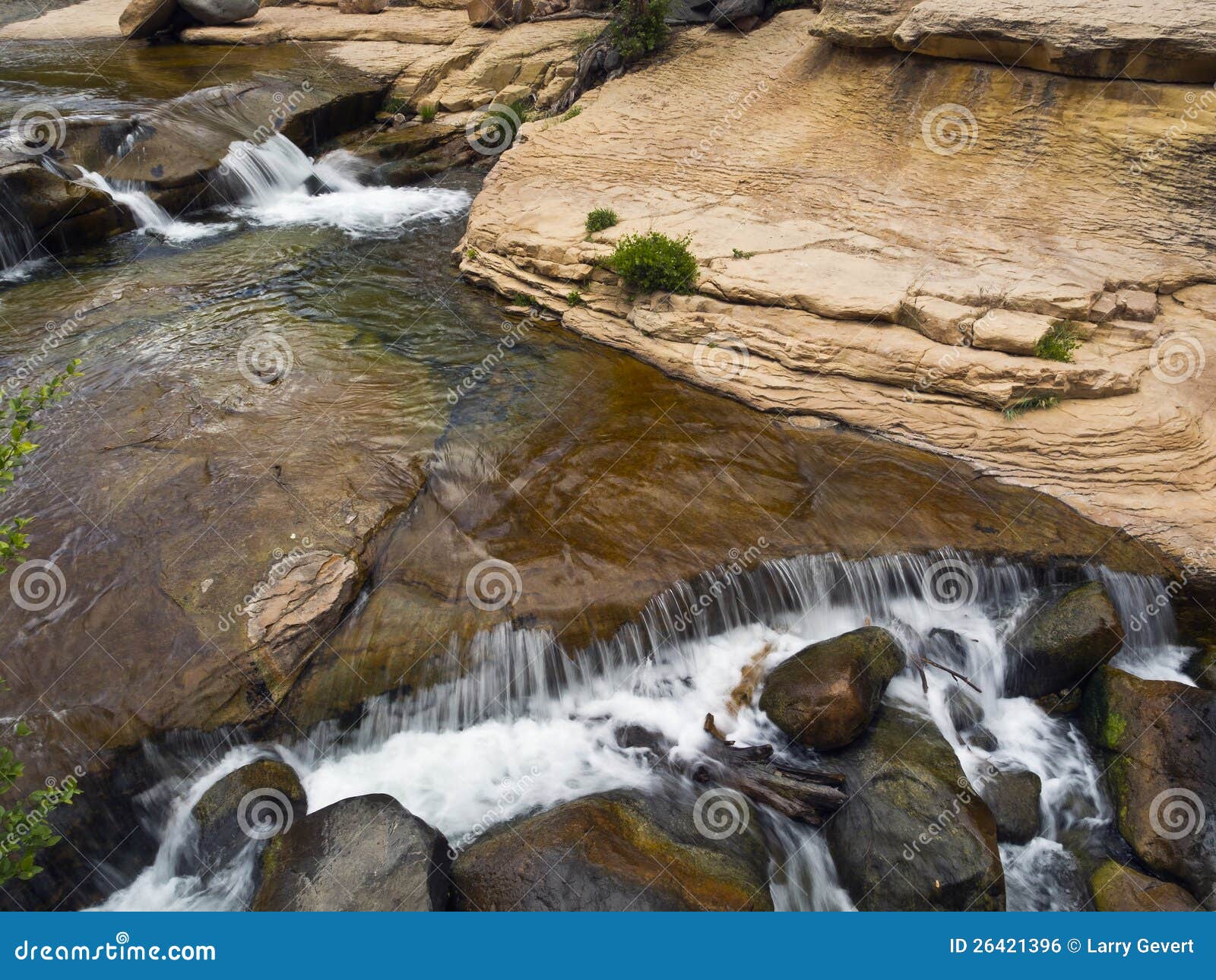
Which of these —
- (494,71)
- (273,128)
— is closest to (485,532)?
(273,128)

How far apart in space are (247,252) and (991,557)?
13509mm

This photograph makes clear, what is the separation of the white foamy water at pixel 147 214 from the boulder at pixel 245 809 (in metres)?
11.9

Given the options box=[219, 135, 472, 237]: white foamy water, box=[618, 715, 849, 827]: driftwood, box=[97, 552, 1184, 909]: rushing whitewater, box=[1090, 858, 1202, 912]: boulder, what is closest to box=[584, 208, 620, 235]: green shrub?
box=[219, 135, 472, 237]: white foamy water

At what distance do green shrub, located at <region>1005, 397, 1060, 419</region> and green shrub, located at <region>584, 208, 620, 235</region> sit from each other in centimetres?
686

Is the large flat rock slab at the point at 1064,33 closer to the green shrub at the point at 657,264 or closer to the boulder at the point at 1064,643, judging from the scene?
the green shrub at the point at 657,264

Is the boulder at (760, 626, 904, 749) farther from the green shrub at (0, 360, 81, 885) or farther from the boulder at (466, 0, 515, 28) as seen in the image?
the boulder at (466, 0, 515, 28)

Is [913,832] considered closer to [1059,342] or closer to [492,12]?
[1059,342]

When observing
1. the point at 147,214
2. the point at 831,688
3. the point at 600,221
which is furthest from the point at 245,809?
the point at 147,214

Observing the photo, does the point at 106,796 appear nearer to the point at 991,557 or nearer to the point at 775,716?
the point at 775,716

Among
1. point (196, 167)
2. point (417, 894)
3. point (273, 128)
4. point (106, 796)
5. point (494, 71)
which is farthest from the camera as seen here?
point (494, 71)

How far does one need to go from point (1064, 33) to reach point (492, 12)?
55.7ft

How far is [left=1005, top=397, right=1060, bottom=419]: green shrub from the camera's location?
1039 centimetres

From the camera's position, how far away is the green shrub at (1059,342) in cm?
1040

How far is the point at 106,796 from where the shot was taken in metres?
6.79
